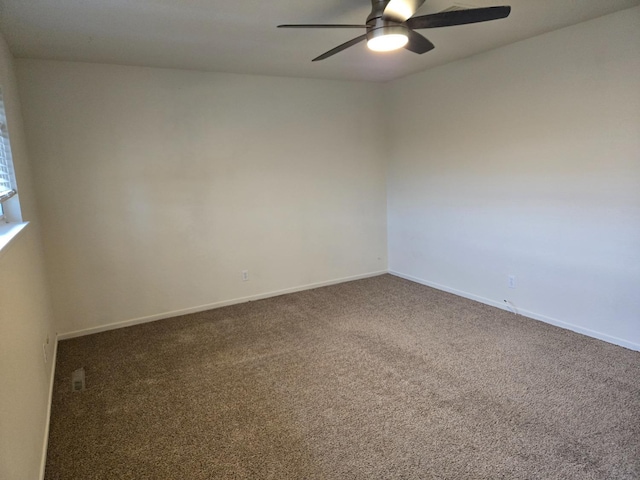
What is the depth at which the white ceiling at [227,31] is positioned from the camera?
2389mm

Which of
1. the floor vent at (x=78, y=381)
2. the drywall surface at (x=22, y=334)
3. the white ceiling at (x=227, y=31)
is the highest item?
the white ceiling at (x=227, y=31)

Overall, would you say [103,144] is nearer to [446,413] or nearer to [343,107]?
[343,107]

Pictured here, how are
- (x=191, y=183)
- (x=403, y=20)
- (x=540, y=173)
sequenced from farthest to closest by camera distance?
(x=191, y=183)
(x=540, y=173)
(x=403, y=20)

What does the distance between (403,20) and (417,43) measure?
30 cm

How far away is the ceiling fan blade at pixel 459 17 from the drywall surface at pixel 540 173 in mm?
1499

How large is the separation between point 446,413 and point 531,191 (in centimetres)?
224

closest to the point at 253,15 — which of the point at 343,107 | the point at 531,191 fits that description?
the point at 343,107

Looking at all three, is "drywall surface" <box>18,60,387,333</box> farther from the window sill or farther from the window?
the window sill

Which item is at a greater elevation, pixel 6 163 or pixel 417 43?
pixel 417 43

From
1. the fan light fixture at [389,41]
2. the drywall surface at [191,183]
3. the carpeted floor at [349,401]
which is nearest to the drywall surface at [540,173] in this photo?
the carpeted floor at [349,401]

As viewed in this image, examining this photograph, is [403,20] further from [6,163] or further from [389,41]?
[6,163]

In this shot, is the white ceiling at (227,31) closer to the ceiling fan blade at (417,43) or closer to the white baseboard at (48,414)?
the ceiling fan blade at (417,43)

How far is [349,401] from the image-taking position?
8.20 feet

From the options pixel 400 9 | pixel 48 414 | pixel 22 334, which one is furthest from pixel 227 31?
pixel 48 414
